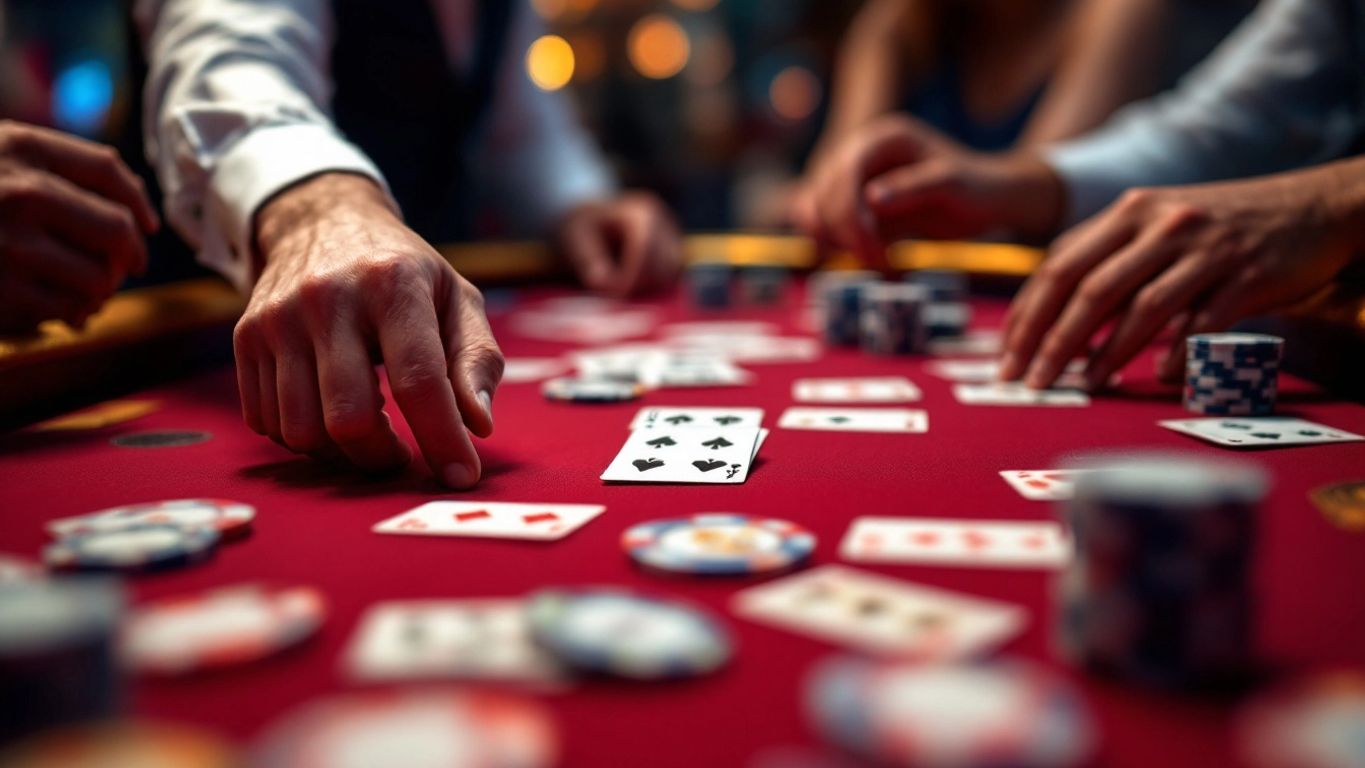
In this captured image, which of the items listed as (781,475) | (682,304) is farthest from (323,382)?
(682,304)

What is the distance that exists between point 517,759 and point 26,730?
26 centimetres

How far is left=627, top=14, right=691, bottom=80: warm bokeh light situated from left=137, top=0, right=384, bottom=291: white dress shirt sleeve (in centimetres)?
1005

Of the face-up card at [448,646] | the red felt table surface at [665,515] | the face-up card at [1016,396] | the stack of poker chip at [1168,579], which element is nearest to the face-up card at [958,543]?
the red felt table surface at [665,515]

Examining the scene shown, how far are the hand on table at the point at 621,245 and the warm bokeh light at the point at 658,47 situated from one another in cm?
853

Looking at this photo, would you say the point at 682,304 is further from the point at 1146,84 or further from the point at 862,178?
the point at 1146,84

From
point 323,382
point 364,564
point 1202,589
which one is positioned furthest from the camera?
point 323,382

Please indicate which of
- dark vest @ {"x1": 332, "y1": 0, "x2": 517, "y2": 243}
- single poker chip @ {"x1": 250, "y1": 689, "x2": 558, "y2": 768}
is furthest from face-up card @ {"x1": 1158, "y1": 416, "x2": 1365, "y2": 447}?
dark vest @ {"x1": 332, "y1": 0, "x2": 517, "y2": 243}

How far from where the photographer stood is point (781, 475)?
119 centimetres

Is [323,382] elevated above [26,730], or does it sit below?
above

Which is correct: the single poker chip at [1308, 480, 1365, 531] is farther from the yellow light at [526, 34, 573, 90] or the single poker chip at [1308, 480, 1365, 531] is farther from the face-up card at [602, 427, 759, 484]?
the yellow light at [526, 34, 573, 90]

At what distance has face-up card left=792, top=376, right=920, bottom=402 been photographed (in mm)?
1672

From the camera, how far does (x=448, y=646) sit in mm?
689

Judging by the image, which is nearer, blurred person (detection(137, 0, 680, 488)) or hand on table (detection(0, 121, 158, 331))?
blurred person (detection(137, 0, 680, 488))

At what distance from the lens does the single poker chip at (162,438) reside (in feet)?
4.50
